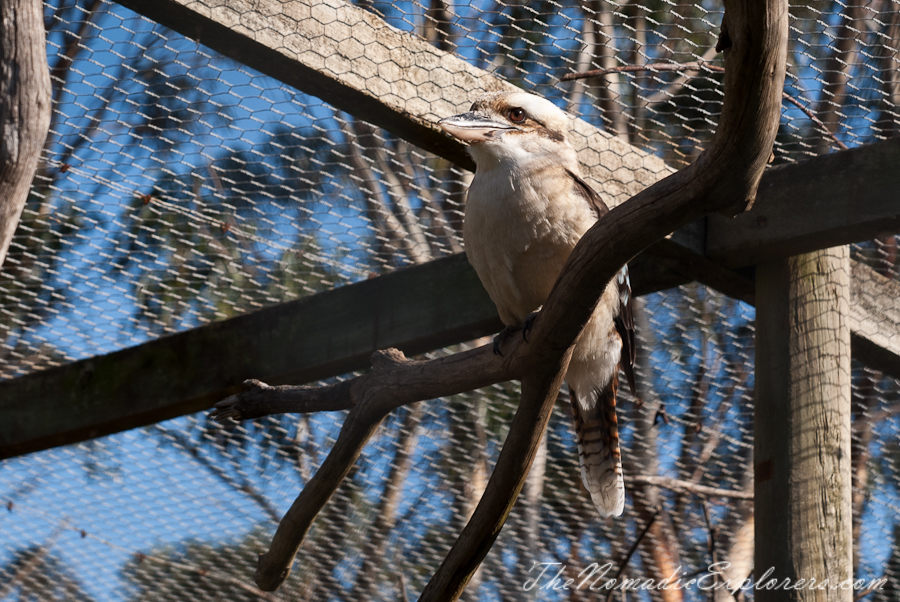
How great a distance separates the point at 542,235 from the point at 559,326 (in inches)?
19.7

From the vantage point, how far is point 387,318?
210 centimetres

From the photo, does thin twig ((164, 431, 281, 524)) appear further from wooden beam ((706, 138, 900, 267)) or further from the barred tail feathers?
wooden beam ((706, 138, 900, 267))

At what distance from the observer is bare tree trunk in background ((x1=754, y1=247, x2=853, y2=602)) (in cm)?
169

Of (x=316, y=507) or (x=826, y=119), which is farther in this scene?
(x=826, y=119)

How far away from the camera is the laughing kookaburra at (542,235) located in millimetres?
1710

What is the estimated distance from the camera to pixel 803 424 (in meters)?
1.79

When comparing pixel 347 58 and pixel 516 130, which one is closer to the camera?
pixel 347 58

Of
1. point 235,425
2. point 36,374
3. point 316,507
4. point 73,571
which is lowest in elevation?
point 73,571

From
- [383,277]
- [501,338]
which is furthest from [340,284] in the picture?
[501,338]

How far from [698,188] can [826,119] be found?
1323 mm

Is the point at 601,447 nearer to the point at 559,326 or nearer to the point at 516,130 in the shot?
the point at 516,130

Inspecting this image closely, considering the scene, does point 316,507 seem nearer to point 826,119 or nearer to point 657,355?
point 826,119

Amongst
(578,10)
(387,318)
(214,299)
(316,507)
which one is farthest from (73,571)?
(578,10)

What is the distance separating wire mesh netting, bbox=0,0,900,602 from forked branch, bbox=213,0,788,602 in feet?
2.51
